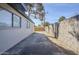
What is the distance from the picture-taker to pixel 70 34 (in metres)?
9.55

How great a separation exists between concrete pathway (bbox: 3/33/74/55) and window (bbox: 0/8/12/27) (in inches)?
45.8

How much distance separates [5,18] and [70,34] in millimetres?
2933

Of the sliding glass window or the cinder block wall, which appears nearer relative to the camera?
the cinder block wall

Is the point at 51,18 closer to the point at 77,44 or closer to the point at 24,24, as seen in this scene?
the point at 77,44

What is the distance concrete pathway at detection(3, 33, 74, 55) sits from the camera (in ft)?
30.4

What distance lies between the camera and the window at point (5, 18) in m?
9.22

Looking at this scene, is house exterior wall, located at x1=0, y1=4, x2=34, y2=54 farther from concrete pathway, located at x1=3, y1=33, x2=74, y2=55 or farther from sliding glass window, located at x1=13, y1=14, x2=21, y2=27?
concrete pathway, located at x1=3, y1=33, x2=74, y2=55

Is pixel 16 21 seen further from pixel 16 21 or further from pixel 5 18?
pixel 5 18

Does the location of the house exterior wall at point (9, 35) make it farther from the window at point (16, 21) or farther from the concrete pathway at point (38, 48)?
the concrete pathway at point (38, 48)

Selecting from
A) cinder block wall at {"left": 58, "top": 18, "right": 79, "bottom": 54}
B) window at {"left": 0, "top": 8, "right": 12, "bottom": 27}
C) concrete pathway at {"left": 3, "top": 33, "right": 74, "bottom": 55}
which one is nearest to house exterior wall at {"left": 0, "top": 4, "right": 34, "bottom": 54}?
window at {"left": 0, "top": 8, "right": 12, "bottom": 27}

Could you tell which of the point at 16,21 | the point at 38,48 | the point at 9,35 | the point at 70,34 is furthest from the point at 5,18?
the point at 70,34

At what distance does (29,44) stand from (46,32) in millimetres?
986

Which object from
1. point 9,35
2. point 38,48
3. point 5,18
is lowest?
point 38,48
